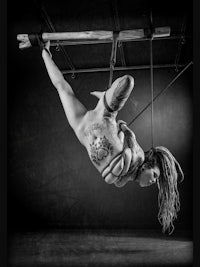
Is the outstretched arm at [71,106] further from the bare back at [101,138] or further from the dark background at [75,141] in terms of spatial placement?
the dark background at [75,141]

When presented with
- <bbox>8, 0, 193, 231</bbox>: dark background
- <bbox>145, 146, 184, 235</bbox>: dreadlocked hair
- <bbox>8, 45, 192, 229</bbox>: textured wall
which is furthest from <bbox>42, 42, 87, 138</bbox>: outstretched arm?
<bbox>8, 45, 192, 229</bbox>: textured wall

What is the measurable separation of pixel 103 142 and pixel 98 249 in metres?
0.81

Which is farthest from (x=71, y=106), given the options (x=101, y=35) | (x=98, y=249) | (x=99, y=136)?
(x=98, y=249)

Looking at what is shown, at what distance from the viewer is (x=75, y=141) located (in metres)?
2.56

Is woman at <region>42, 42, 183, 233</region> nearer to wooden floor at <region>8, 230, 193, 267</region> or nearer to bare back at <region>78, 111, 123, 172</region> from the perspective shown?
bare back at <region>78, 111, 123, 172</region>

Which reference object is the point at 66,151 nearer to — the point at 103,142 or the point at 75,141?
the point at 75,141

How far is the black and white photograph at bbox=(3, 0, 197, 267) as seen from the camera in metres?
1.29

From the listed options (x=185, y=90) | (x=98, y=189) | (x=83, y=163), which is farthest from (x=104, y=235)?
(x=185, y=90)

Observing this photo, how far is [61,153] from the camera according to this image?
251cm

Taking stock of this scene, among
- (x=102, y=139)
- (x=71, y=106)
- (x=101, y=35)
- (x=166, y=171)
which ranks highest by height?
(x=101, y=35)

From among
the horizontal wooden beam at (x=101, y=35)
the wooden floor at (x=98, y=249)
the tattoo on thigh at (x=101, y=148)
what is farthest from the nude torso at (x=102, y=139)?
the wooden floor at (x=98, y=249)

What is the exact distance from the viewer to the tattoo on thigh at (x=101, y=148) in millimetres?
1218

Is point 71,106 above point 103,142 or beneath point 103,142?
above

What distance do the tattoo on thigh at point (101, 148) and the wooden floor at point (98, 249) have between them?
2.15ft
